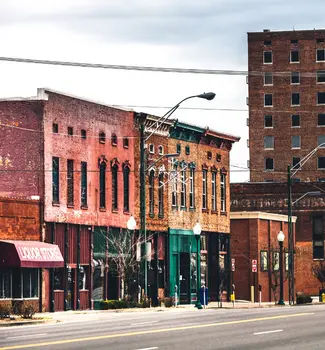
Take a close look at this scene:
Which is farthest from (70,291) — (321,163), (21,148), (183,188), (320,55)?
(320,55)

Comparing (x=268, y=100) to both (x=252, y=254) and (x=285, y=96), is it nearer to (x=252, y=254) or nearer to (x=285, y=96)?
(x=285, y=96)

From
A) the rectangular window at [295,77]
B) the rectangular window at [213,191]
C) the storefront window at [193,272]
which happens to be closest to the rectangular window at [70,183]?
the storefront window at [193,272]

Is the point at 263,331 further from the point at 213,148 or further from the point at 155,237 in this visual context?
the point at 213,148

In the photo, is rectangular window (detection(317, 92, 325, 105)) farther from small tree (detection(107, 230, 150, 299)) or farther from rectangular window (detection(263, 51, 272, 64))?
small tree (detection(107, 230, 150, 299))

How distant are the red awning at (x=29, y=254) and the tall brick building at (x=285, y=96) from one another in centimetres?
8933

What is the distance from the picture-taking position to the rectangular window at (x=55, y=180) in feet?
185

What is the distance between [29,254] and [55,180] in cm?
534

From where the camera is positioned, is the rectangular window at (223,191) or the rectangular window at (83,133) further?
the rectangular window at (223,191)

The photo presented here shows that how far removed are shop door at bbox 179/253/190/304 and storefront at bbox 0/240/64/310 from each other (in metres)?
17.1

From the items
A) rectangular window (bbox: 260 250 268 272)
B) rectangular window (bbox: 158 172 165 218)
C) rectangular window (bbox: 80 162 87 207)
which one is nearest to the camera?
rectangular window (bbox: 80 162 87 207)

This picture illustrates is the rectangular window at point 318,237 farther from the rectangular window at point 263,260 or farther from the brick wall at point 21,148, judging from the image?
the brick wall at point 21,148

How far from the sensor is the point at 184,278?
71.9 metres

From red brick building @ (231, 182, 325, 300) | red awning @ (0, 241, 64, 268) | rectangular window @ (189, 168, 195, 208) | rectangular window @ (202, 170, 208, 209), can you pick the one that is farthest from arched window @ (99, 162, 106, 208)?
red brick building @ (231, 182, 325, 300)

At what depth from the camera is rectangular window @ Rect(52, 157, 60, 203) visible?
56.4 metres
